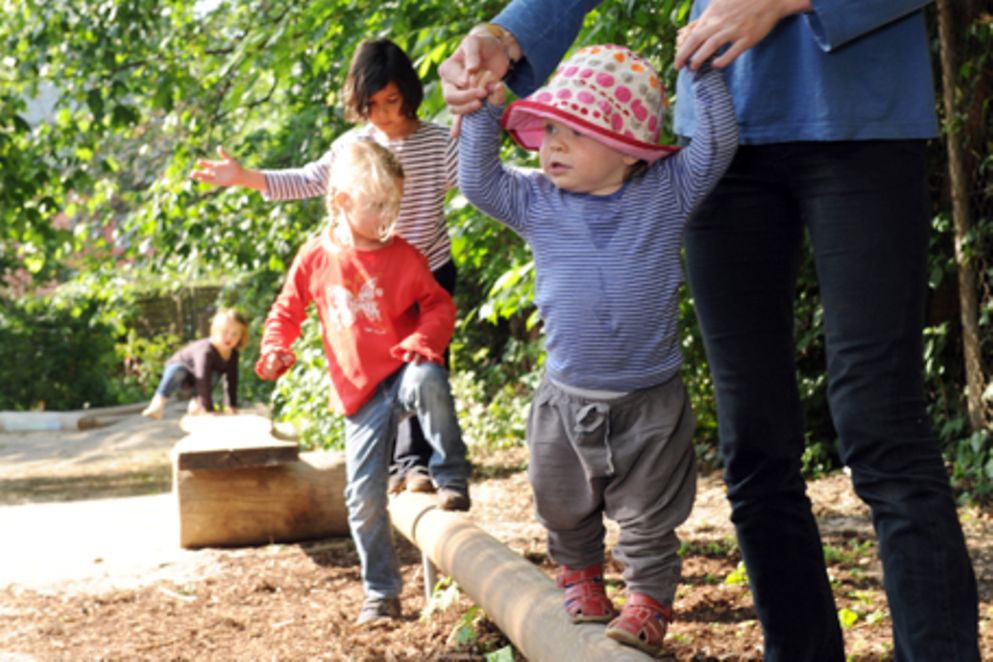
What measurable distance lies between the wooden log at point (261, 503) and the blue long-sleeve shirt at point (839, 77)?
13.1 feet

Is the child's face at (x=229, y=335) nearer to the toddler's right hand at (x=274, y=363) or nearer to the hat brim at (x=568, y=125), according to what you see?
the toddler's right hand at (x=274, y=363)

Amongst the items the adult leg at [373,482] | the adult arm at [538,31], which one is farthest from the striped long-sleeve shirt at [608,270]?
the adult leg at [373,482]

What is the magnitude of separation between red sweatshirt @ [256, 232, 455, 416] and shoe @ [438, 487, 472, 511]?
0.42m

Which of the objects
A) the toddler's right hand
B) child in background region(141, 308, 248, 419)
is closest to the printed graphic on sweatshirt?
the toddler's right hand

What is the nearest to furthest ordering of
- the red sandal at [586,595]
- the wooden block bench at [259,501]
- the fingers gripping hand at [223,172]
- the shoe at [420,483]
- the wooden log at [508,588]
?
the wooden log at [508,588] < the red sandal at [586,595] < the fingers gripping hand at [223,172] < the shoe at [420,483] < the wooden block bench at [259,501]

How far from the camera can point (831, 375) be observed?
7.55ft

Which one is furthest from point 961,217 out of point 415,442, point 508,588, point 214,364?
point 214,364

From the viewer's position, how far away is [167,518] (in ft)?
22.7

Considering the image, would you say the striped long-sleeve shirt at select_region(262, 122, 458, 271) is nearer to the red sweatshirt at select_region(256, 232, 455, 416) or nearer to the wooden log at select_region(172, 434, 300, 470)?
the red sweatshirt at select_region(256, 232, 455, 416)

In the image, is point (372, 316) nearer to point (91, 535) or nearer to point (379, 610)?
point (379, 610)

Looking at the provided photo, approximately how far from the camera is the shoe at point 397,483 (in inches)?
195

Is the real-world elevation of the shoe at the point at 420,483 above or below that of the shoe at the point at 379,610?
above

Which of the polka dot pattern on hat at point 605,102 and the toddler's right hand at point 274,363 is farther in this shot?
the toddler's right hand at point 274,363

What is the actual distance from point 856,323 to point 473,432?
7916mm
